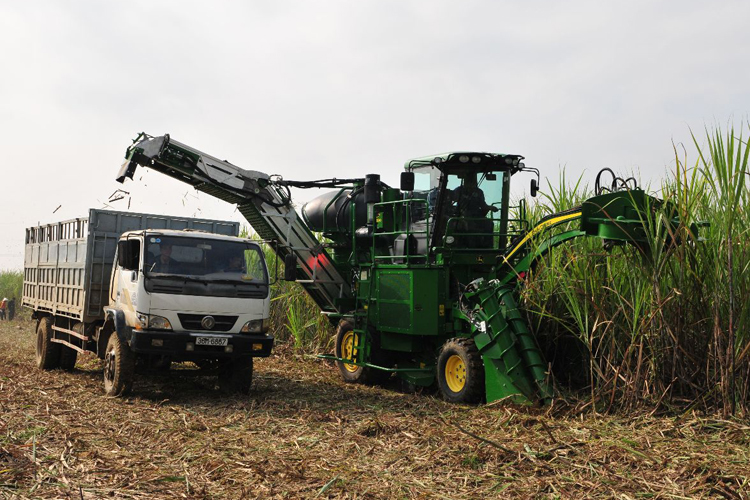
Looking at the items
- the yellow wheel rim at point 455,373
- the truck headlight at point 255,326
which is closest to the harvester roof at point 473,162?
the yellow wheel rim at point 455,373

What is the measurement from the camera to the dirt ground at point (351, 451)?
519 centimetres

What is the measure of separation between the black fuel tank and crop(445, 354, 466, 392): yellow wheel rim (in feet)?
11.5

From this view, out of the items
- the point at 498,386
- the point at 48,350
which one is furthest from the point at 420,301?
the point at 48,350

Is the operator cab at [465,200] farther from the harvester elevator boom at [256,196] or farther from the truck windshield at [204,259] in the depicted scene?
the harvester elevator boom at [256,196]

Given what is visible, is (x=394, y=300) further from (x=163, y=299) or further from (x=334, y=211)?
(x=163, y=299)

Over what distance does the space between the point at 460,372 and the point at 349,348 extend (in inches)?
113

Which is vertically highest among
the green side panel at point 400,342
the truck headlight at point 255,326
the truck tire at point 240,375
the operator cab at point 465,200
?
the operator cab at point 465,200

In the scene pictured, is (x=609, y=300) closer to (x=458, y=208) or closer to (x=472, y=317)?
(x=472, y=317)

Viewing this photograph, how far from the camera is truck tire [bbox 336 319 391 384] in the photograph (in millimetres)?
10750

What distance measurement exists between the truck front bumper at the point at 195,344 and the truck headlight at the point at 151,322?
0.06 meters

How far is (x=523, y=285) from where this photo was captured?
897 centimetres

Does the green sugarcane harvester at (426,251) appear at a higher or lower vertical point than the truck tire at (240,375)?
higher

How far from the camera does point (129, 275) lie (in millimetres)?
9234

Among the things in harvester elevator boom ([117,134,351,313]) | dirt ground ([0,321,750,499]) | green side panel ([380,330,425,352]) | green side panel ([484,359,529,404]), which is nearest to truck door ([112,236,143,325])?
dirt ground ([0,321,750,499])
